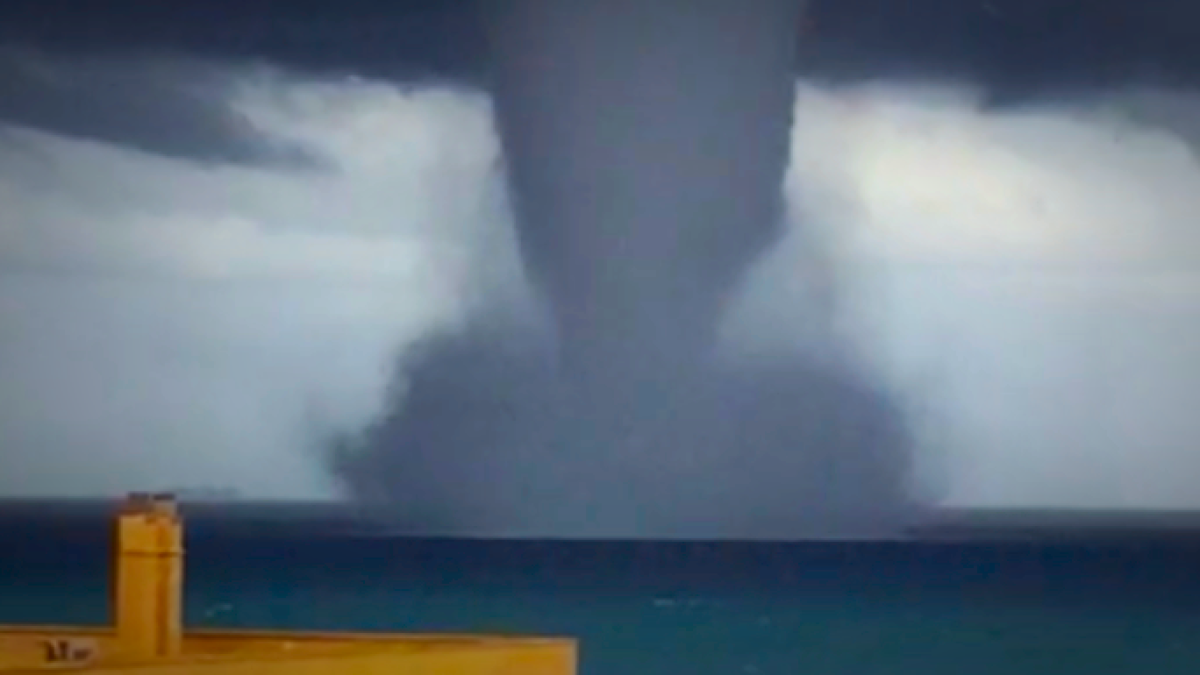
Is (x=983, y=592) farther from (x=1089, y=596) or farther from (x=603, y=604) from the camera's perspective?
(x=603, y=604)

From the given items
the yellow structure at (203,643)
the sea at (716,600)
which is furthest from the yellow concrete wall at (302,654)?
the sea at (716,600)

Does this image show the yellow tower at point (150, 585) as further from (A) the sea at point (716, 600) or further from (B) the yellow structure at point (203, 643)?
(A) the sea at point (716, 600)

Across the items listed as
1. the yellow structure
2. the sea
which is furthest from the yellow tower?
the sea

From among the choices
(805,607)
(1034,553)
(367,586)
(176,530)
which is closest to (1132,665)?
(805,607)

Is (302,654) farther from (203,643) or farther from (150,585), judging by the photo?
(203,643)

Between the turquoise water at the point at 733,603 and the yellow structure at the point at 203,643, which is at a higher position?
the turquoise water at the point at 733,603

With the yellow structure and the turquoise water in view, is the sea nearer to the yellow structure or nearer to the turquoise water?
the turquoise water
